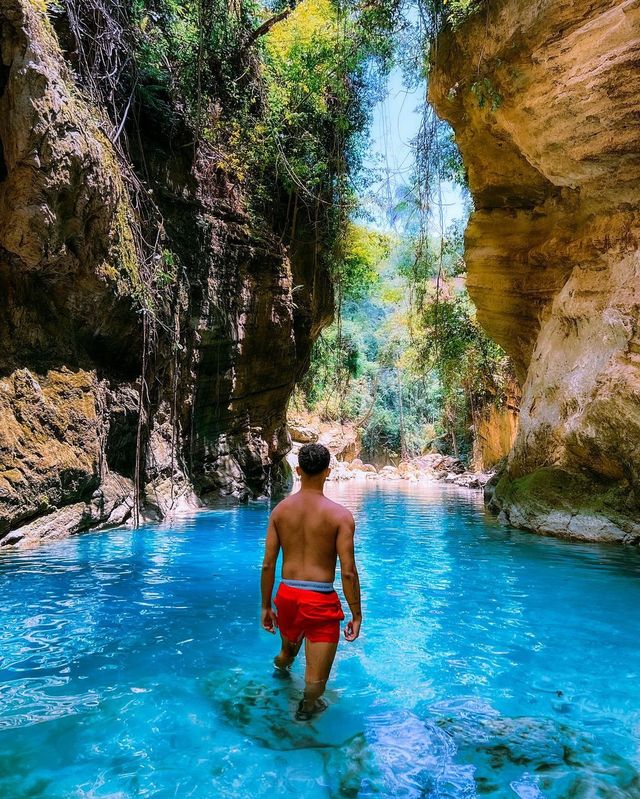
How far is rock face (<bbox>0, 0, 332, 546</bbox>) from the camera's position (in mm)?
6551

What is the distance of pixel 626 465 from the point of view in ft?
26.2

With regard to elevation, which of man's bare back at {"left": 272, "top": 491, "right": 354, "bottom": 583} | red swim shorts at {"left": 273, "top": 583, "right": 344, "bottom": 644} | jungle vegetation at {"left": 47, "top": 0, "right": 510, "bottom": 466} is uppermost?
jungle vegetation at {"left": 47, "top": 0, "right": 510, "bottom": 466}

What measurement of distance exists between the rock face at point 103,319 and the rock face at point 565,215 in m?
5.58

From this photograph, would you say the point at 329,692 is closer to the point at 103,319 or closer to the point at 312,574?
the point at 312,574

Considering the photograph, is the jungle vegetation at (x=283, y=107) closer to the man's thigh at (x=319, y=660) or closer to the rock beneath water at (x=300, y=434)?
the man's thigh at (x=319, y=660)

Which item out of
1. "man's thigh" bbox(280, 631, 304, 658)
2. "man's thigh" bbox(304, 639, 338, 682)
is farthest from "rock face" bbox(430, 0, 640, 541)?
"man's thigh" bbox(304, 639, 338, 682)

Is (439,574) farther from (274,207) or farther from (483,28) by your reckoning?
(274,207)

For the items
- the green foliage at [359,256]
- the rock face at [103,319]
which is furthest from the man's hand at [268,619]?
the green foliage at [359,256]

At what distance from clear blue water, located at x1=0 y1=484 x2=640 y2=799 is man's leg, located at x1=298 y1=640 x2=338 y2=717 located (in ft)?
0.39

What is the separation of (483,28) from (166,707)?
973cm

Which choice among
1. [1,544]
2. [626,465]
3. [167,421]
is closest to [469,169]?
[626,465]

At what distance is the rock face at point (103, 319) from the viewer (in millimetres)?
6551

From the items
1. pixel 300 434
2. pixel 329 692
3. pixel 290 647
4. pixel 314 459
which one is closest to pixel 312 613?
pixel 290 647

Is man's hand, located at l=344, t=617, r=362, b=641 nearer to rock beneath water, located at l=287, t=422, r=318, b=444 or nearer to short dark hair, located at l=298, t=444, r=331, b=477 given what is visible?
short dark hair, located at l=298, t=444, r=331, b=477
